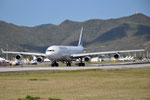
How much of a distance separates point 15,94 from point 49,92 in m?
2.40

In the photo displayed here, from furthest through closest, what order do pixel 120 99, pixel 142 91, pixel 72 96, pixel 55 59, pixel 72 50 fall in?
pixel 72 50, pixel 55 59, pixel 142 91, pixel 72 96, pixel 120 99

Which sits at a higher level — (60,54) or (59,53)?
(59,53)

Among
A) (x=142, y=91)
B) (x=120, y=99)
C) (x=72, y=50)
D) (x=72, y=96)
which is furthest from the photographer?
(x=72, y=50)

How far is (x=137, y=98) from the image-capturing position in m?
19.4

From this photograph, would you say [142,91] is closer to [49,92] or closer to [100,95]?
[100,95]

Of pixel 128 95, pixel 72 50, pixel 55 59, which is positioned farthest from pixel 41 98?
pixel 72 50

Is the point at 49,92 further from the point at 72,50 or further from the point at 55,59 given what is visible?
the point at 72,50

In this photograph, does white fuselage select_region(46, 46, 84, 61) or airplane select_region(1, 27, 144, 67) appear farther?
airplane select_region(1, 27, 144, 67)

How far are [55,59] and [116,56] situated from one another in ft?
45.5

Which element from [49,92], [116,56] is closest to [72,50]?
[116,56]

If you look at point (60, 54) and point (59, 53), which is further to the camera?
point (60, 54)

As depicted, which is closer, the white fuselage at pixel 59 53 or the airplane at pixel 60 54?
the white fuselage at pixel 59 53

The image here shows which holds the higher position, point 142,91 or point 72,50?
point 72,50

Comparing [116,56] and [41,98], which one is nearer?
[41,98]
